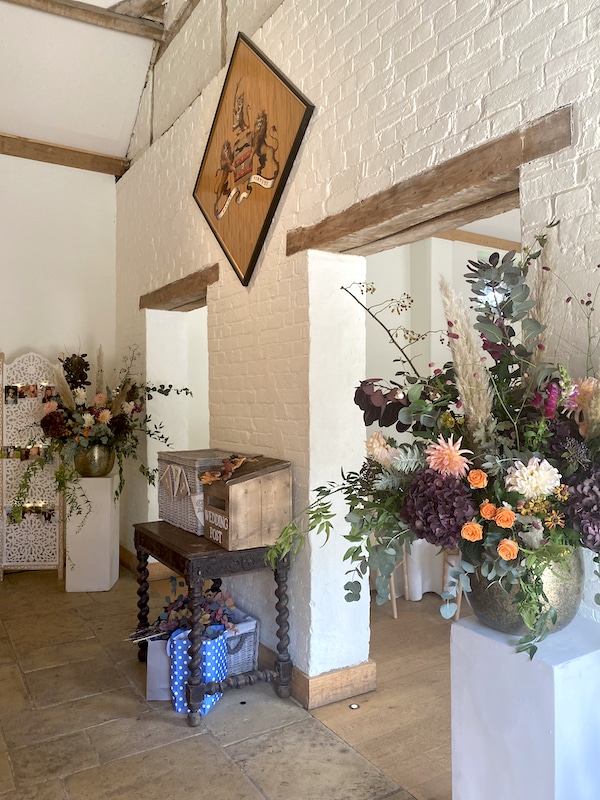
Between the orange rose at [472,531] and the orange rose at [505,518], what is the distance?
0.15 feet

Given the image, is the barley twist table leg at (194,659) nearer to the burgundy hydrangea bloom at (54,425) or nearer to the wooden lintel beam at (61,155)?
the burgundy hydrangea bloom at (54,425)

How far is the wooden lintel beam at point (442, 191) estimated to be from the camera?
6.00 ft

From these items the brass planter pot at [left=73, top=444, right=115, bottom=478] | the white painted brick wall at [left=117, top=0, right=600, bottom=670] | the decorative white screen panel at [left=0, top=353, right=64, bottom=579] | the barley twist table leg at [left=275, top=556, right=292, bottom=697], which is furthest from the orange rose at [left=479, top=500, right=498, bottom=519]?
the decorative white screen panel at [left=0, top=353, right=64, bottom=579]

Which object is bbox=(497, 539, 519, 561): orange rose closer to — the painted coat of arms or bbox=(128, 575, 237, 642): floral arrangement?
bbox=(128, 575, 237, 642): floral arrangement

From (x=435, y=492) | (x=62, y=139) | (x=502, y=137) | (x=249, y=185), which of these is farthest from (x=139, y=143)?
(x=435, y=492)

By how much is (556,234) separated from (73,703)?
2.88 metres

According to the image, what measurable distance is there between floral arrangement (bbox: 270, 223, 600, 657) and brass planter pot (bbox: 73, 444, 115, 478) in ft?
11.5

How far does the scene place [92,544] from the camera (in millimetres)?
4648

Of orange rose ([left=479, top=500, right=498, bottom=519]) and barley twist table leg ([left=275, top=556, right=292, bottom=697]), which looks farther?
barley twist table leg ([left=275, top=556, right=292, bottom=697])

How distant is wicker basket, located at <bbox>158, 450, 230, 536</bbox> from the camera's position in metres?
3.09

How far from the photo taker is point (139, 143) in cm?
534

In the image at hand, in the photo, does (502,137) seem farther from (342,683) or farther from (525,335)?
(342,683)

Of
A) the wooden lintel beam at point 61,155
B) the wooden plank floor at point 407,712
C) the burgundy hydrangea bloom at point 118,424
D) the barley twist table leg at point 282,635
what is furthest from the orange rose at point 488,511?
the wooden lintel beam at point 61,155

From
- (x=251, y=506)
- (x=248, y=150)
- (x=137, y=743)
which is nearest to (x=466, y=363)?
(x=251, y=506)
